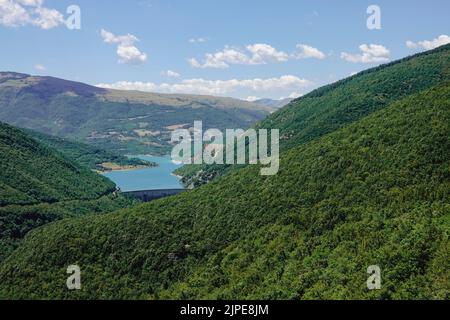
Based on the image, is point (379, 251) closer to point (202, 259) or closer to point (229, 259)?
point (229, 259)

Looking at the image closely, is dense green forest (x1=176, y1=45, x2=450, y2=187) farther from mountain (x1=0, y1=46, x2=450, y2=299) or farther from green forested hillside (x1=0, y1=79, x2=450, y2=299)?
mountain (x1=0, y1=46, x2=450, y2=299)

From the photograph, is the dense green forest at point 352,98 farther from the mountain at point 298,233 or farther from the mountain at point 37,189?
the mountain at point 298,233

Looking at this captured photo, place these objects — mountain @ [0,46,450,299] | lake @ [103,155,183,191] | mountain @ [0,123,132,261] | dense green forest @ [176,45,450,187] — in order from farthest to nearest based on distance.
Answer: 1. lake @ [103,155,183,191]
2. dense green forest @ [176,45,450,187]
3. mountain @ [0,123,132,261]
4. mountain @ [0,46,450,299]

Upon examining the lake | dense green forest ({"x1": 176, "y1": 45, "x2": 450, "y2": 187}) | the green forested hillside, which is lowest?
the lake

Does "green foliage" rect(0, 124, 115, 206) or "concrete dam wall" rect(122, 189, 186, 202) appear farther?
"concrete dam wall" rect(122, 189, 186, 202)

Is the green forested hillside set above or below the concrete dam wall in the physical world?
above

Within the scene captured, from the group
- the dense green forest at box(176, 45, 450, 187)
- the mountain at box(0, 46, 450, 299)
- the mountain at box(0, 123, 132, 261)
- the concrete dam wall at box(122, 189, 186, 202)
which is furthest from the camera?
the concrete dam wall at box(122, 189, 186, 202)

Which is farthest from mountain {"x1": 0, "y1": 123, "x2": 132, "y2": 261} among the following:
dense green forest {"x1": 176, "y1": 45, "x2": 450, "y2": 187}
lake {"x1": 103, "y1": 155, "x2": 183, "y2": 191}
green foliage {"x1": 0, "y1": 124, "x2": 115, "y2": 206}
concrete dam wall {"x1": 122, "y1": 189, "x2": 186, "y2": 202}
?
dense green forest {"x1": 176, "y1": 45, "x2": 450, "y2": 187}
